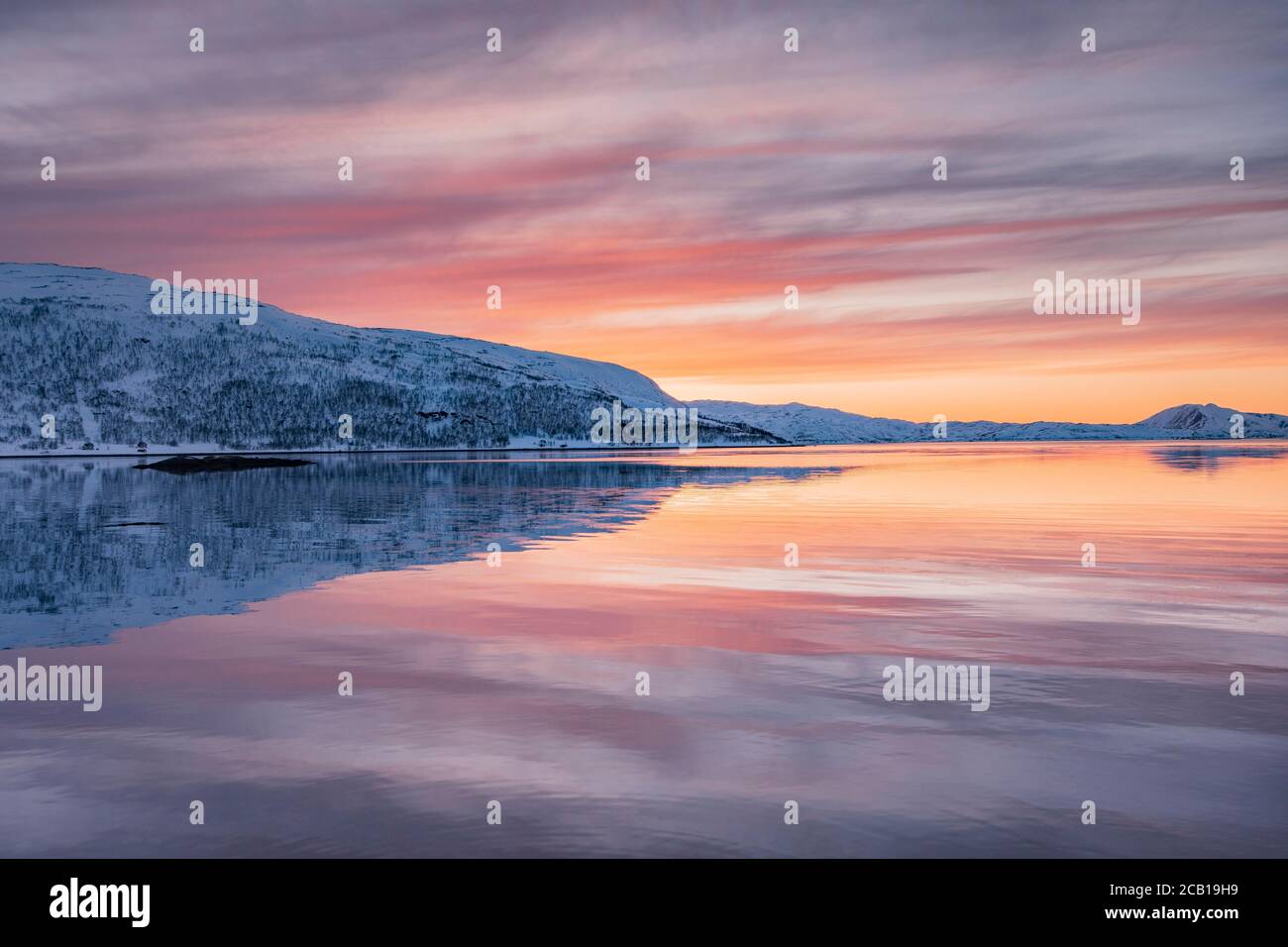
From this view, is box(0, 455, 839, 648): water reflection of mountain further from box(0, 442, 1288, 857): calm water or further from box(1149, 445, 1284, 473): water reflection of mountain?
box(1149, 445, 1284, 473): water reflection of mountain

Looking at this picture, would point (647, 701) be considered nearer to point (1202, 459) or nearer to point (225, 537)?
point (225, 537)

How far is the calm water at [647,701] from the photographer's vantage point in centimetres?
852

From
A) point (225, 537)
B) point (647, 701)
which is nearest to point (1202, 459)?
point (225, 537)

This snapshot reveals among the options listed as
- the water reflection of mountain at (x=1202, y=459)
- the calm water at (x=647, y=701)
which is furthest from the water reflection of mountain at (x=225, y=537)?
the water reflection of mountain at (x=1202, y=459)

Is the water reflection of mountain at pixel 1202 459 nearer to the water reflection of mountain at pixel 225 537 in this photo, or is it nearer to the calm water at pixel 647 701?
the water reflection of mountain at pixel 225 537

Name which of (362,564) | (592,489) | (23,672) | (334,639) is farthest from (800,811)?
(592,489)

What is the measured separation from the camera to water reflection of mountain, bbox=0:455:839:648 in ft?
65.2

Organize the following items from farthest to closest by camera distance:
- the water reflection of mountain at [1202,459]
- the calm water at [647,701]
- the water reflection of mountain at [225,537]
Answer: the water reflection of mountain at [1202,459], the water reflection of mountain at [225,537], the calm water at [647,701]

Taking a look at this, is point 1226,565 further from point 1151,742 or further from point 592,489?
point 592,489

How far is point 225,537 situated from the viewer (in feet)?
106

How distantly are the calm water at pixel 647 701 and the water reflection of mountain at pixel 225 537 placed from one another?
9.1 inches

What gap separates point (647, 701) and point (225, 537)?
24.3 meters

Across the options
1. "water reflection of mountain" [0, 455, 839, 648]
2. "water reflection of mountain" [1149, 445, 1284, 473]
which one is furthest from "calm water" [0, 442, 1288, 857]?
"water reflection of mountain" [1149, 445, 1284, 473]
